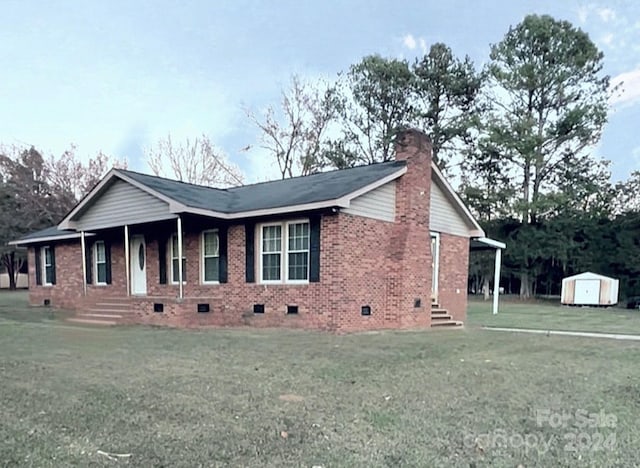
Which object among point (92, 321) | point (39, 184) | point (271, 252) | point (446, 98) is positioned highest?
point (446, 98)

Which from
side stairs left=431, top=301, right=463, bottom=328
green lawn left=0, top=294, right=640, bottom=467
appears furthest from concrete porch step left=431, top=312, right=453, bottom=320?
green lawn left=0, top=294, right=640, bottom=467

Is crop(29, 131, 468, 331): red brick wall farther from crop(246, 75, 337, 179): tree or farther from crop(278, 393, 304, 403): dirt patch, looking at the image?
crop(246, 75, 337, 179): tree

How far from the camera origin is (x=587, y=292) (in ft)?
85.6

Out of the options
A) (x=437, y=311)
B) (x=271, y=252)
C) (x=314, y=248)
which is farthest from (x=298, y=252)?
(x=437, y=311)

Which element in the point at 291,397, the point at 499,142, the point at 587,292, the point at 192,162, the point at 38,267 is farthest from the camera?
the point at 192,162

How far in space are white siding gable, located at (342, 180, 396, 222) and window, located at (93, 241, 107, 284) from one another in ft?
32.4

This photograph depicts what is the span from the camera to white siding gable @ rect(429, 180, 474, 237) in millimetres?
13375

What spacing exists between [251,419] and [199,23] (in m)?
14.2

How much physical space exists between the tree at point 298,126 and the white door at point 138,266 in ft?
59.7

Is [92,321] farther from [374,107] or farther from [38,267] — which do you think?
[374,107]

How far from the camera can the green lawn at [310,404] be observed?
128 inches

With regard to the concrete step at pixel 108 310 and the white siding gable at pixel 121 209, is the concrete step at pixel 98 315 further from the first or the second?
the white siding gable at pixel 121 209

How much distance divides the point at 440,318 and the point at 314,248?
4.67 meters

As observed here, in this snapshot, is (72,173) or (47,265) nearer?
(47,265)
